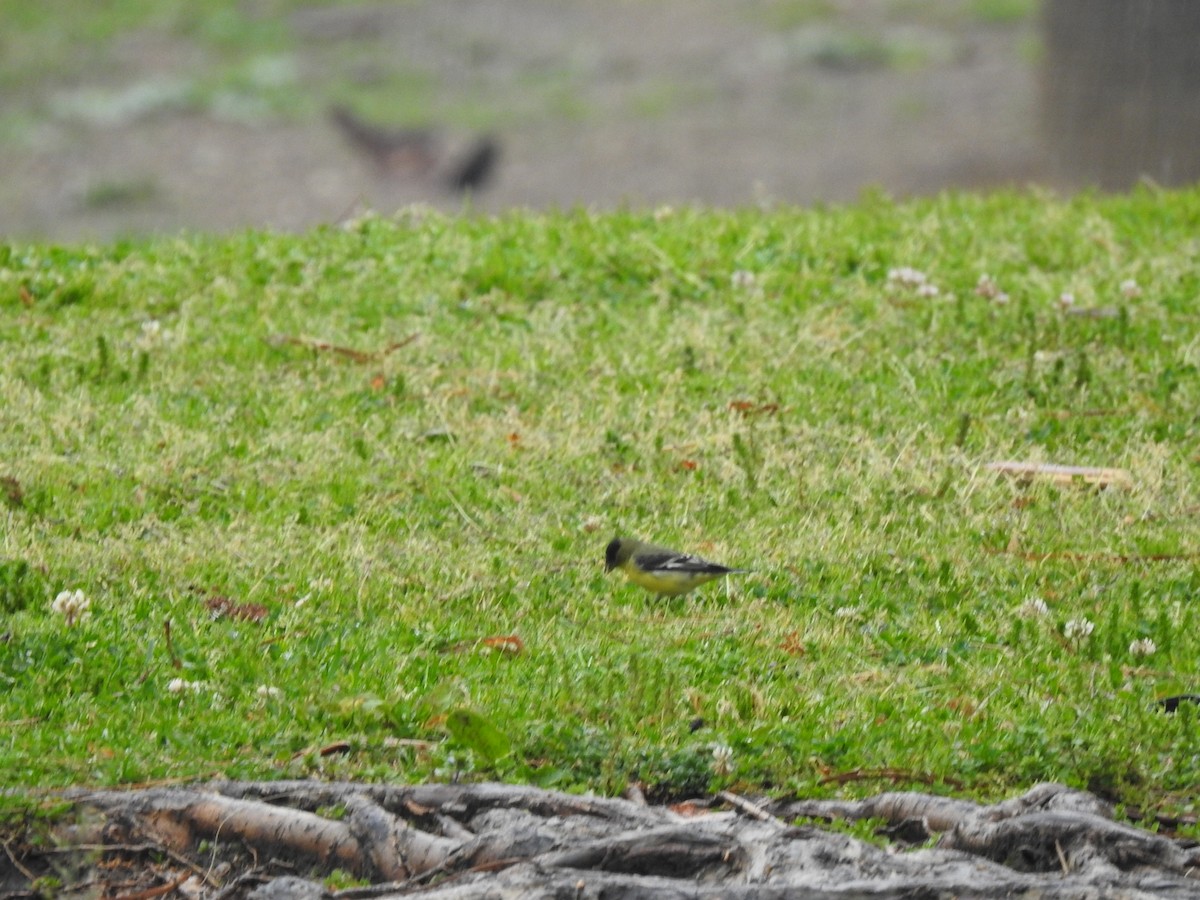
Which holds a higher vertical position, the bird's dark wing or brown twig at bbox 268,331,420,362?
the bird's dark wing

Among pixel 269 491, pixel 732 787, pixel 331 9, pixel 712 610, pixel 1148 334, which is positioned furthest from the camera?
pixel 331 9

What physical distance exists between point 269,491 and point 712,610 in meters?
2.07

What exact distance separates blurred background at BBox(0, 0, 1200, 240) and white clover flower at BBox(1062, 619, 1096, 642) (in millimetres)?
9327

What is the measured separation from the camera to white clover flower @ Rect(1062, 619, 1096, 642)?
Result: 20.5ft

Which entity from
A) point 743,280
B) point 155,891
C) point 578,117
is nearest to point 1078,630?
point 155,891

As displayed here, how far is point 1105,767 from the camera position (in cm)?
530

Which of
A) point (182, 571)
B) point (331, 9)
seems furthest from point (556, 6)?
point (182, 571)

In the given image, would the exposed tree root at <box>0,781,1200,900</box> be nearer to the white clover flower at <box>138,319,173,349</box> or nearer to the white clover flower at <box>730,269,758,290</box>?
the white clover flower at <box>138,319,173,349</box>

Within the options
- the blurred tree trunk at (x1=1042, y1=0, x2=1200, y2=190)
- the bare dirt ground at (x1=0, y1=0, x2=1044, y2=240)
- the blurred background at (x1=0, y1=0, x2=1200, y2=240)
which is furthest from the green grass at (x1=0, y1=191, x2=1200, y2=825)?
the bare dirt ground at (x1=0, y1=0, x2=1044, y2=240)

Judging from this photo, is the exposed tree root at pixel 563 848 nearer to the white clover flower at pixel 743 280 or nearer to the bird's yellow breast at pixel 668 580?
the bird's yellow breast at pixel 668 580

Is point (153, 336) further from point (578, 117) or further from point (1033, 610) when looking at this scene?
point (578, 117)

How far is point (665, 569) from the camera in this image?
21.0 ft

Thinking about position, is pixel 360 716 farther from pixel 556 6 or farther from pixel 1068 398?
pixel 556 6

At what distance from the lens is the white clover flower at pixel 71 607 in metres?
6.09
